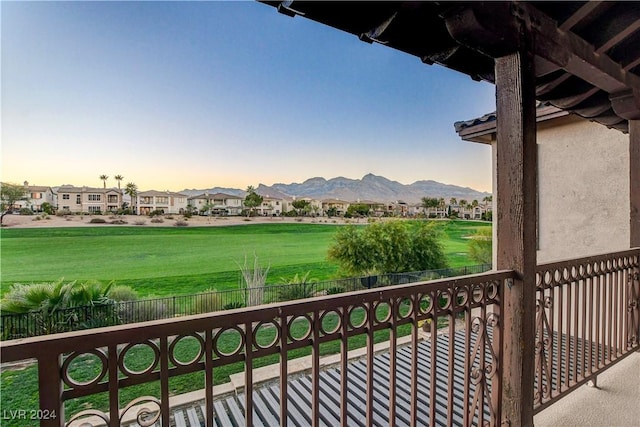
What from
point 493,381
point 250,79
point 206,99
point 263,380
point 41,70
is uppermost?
point 250,79

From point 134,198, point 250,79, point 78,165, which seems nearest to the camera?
point 78,165

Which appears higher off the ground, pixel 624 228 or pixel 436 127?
pixel 436 127

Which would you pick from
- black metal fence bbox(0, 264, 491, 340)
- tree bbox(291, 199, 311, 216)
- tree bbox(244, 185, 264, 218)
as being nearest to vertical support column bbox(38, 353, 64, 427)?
black metal fence bbox(0, 264, 491, 340)

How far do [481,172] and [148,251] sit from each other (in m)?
19.0

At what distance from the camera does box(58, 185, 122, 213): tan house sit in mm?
10727

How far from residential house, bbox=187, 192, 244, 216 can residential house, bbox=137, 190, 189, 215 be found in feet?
1.45

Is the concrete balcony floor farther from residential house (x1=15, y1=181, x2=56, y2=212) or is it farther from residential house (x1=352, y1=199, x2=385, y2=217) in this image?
residential house (x1=352, y1=199, x2=385, y2=217)

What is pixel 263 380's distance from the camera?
4.99 m

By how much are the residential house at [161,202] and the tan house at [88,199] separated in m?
1.04

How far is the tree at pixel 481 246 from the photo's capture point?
52.4 ft

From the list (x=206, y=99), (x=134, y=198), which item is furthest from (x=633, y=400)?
(x=206, y=99)

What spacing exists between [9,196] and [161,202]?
612 centimetres

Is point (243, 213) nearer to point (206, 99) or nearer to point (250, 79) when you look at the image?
point (206, 99)

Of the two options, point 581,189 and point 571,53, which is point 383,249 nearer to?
point 581,189
